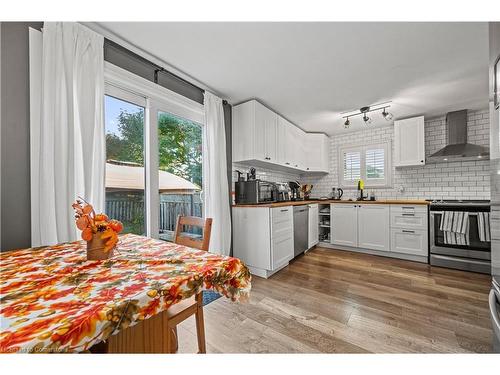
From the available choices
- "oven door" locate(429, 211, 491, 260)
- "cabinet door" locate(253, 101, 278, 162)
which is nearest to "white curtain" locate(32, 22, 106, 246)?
"cabinet door" locate(253, 101, 278, 162)

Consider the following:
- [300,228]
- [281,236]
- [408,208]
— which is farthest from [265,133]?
[408,208]

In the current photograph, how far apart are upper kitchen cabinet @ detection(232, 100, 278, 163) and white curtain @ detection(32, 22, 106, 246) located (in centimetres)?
161

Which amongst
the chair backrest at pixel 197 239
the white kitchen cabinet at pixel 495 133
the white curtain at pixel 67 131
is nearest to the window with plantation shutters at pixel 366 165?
the white kitchen cabinet at pixel 495 133

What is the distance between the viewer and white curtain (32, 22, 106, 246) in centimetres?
130

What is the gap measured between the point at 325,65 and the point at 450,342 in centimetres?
241

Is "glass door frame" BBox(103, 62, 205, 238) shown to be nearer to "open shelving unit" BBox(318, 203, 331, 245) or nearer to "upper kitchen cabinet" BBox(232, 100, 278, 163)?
"upper kitchen cabinet" BBox(232, 100, 278, 163)

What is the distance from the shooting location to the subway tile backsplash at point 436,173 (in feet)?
10.4

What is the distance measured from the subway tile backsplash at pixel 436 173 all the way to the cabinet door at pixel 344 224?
2.33 ft

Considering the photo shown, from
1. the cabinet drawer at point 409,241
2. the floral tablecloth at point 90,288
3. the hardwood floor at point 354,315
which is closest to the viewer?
the floral tablecloth at point 90,288

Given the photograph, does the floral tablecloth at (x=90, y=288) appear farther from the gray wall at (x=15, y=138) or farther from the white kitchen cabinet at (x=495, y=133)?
the white kitchen cabinet at (x=495, y=133)

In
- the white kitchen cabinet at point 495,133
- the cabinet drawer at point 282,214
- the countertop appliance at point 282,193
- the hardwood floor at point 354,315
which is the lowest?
the hardwood floor at point 354,315

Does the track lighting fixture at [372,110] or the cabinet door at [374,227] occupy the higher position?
the track lighting fixture at [372,110]

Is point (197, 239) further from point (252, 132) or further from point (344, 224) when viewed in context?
point (344, 224)
